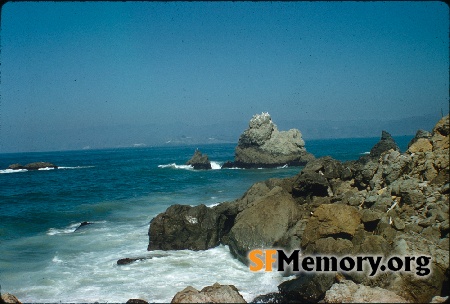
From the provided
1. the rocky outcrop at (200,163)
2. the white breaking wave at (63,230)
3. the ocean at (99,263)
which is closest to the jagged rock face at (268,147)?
the rocky outcrop at (200,163)

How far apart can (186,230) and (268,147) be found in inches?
2182

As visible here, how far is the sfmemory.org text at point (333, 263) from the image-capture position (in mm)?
8625

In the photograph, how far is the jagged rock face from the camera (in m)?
68.8

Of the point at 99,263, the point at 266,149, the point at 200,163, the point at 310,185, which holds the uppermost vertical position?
the point at 266,149

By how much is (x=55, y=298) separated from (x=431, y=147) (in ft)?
51.9

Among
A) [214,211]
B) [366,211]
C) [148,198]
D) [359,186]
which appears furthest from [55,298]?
[148,198]

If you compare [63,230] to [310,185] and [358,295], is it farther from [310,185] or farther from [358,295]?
[358,295]

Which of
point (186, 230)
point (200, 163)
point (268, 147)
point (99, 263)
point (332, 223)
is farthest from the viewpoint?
point (268, 147)

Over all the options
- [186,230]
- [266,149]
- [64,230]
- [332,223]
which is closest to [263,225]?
[332,223]

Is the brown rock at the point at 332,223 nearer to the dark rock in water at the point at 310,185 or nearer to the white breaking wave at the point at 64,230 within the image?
the dark rock in water at the point at 310,185

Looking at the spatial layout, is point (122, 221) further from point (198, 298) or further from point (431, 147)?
point (431, 147)

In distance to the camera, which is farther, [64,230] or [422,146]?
[64,230]

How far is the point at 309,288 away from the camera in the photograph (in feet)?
31.9

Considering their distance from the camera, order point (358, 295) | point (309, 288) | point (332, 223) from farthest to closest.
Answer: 1. point (332, 223)
2. point (309, 288)
3. point (358, 295)
